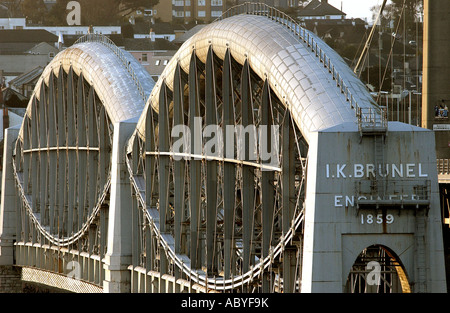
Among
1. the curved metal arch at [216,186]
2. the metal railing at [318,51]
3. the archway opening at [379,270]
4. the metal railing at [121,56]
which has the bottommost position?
the archway opening at [379,270]

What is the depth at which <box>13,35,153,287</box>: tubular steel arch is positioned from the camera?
82.2m

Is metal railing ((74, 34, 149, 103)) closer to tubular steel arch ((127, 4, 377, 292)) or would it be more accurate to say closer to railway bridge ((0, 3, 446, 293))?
railway bridge ((0, 3, 446, 293))

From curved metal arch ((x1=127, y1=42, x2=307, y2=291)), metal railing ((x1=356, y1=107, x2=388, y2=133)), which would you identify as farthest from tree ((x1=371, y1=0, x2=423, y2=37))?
metal railing ((x1=356, y1=107, x2=388, y2=133))

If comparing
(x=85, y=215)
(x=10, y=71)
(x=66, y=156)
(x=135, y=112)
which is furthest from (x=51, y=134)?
(x=10, y=71)

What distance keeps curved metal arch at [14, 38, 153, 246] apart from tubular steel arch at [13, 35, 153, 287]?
2.3 inches

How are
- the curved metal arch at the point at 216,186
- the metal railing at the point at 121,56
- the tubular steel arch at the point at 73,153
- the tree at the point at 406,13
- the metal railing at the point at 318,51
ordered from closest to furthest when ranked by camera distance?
the metal railing at the point at 318,51
the curved metal arch at the point at 216,186
the metal railing at the point at 121,56
the tubular steel arch at the point at 73,153
the tree at the point at 406,13

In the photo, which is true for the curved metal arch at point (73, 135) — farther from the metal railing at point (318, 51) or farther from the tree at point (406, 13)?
the tree at point (406, 13)

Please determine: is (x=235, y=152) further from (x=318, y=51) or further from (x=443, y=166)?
(x=443, y=166)

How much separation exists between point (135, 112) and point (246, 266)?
23878 mm

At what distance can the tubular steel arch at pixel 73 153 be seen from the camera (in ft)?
270

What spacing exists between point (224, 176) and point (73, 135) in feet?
123

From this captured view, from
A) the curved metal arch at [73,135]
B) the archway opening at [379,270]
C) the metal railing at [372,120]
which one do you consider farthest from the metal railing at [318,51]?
the curved metal arch at [73,135]

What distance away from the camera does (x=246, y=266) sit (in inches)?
2156

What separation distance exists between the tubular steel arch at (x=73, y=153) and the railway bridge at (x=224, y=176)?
148 mm
